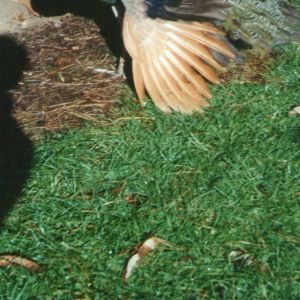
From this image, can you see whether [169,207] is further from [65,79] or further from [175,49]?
[65,79]

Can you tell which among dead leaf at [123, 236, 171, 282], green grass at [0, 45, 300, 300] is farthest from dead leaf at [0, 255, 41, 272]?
dead leaf at [123, 236, 171, 282]

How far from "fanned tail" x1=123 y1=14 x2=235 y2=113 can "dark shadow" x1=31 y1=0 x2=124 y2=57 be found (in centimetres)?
84

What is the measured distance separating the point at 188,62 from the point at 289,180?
3.02ft

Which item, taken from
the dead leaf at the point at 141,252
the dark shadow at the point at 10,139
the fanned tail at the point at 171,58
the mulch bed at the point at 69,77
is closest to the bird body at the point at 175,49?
the fanned tail at the point at 171,58

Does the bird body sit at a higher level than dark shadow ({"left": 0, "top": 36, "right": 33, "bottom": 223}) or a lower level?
higher

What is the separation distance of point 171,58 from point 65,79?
0.75 m

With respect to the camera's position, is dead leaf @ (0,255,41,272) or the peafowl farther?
the peafowl

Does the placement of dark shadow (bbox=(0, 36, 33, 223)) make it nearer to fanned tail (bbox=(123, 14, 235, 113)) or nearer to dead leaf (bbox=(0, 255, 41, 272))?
dead leaf (bbox=(0, 255, 41, 272))

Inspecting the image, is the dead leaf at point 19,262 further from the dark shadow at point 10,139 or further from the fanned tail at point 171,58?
the fanned tail at point 171,58

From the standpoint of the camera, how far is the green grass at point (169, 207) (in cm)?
314

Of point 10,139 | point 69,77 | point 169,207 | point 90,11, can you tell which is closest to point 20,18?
point 90,11

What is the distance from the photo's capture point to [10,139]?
3969mm

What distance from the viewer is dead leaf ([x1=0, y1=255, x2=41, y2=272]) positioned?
320cm

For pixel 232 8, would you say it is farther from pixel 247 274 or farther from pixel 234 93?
pixel 247 274
